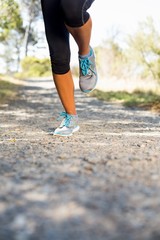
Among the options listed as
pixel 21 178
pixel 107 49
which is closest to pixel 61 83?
pixel 21 178

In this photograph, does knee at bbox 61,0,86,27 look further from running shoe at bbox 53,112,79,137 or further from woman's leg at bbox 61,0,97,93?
running shoe at bbox 53,112,79,137

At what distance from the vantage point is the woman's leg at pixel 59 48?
2.87m

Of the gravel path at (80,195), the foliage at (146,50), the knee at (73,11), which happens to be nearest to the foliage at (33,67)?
the foliage at (146,50)

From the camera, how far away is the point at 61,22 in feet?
9.57

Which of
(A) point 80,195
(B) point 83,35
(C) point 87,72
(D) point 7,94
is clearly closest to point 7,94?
(D) point 7,94

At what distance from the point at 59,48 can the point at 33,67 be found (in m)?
36.4

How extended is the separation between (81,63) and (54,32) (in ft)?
1.00

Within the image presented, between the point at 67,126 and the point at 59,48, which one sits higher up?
the point at 59,48

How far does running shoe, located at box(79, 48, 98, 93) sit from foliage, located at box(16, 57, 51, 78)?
35.5 m

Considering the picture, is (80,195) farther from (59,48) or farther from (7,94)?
(7,94)

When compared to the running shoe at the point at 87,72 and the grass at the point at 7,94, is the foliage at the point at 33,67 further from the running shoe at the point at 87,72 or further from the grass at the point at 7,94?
the running shoe at the point at 87,72

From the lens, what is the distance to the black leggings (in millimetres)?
2662

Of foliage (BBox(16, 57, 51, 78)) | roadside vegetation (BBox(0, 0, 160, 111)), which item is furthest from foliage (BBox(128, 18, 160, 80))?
foliage (BBox(16, 57, 51, 78))

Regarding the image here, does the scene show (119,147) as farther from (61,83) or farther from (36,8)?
(36,8)
